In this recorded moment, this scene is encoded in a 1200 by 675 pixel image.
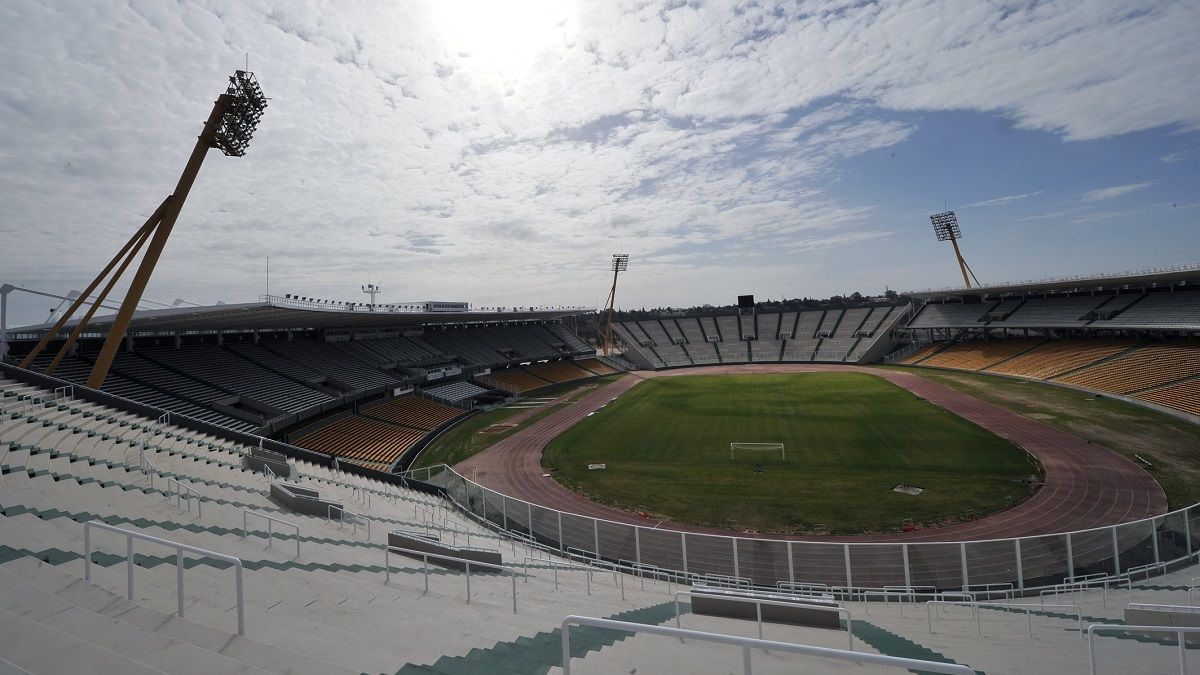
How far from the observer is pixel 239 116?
67.0 ft

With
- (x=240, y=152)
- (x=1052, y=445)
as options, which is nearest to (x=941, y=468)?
(x=1052, y=445)

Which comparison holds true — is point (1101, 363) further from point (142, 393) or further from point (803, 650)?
point (142, 393)

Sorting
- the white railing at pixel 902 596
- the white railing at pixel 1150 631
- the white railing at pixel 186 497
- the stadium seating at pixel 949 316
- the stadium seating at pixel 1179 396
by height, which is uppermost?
the stadium seating at pixel 949 316

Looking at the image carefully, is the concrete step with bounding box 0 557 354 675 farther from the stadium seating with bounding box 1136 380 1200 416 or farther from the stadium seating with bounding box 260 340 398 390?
the stadium seating with bounding box 1136 380 1200 416

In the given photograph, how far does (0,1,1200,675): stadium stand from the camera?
18.6 feet

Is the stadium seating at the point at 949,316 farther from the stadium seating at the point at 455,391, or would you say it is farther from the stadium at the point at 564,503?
the stadium seating at the point at 455,391

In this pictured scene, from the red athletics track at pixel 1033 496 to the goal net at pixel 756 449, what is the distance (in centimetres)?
943

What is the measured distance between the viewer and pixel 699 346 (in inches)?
3150

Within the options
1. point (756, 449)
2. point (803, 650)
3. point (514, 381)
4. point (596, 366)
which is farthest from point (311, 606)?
point (596, 366)

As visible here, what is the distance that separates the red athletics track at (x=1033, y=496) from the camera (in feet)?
58.1

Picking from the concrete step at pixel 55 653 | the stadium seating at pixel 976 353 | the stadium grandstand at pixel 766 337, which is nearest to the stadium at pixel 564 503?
the concrete step at pixel 55 653

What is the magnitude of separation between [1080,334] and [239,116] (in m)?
69.9

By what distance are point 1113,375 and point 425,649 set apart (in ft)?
173

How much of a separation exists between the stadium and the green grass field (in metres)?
0.21
